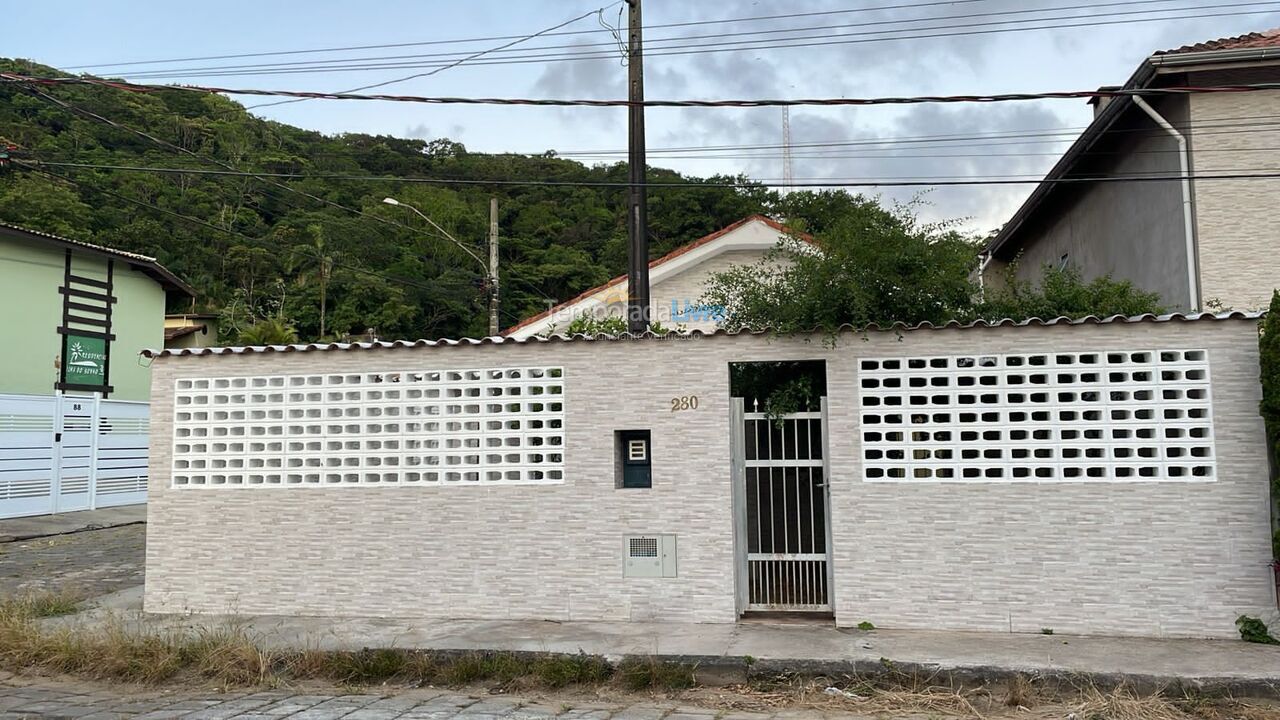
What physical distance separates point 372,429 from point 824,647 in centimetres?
480

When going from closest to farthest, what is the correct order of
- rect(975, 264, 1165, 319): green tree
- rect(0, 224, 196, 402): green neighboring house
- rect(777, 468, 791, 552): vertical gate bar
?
1. rect(777, 468, 791, 552): vertical gate bar
2. rect(975, 264, 1165, 319): green tree
3. rect(0, 224, 196, 402): green neighboring house

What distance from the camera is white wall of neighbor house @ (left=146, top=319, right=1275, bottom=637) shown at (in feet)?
25.0

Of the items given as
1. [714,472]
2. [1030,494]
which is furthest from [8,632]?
[1030,494]

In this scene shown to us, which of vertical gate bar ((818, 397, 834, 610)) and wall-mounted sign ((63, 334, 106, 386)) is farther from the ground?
wall-mounted sign ((63, 334, 106, 386))

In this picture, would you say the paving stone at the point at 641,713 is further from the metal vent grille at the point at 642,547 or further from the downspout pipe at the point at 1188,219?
the downspout pipe at the point at 1188,219

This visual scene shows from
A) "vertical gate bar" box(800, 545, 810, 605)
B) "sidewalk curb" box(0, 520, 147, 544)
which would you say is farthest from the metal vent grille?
"sidewalk curb" box(0, 520, 147, 544)

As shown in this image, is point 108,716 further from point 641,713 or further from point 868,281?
point 868,281

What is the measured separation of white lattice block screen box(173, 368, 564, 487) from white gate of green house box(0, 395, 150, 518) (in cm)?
1069

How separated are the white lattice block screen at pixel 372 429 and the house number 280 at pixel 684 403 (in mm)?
1084

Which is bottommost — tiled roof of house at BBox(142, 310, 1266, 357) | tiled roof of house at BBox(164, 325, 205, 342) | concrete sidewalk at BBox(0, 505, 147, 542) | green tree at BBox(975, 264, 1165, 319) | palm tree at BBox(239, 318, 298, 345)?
concrete sidewalk at BBox(0, 505, 147, 542)

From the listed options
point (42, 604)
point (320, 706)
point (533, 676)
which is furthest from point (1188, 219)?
point (42, 604)

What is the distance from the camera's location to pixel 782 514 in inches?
339

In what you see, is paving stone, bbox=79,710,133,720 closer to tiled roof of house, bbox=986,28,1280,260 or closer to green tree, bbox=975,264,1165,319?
green tree, bbox=975,264,1165,319

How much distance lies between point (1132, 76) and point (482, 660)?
1090cm
